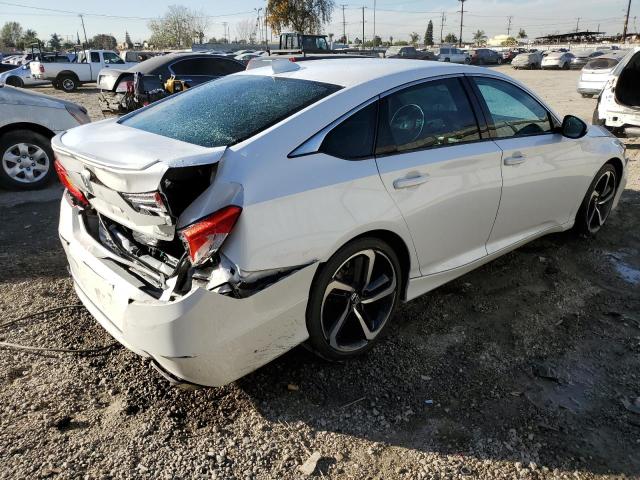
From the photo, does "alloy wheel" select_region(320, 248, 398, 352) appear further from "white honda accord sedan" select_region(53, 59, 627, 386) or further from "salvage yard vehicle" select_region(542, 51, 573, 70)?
"salvage yard vehicle" select_region(542, 51, 573, 70)

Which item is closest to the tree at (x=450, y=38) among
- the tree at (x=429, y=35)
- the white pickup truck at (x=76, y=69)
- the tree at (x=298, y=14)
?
the tree at (x=429, y=35)

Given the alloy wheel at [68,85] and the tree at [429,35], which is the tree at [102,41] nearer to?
the tree at [429,35]

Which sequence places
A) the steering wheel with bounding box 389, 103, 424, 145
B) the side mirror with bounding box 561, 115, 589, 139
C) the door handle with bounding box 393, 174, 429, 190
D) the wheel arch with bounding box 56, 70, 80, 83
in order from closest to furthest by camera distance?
the door handle with bounding box 393, 174, 429, 190
the steering wheel with bounding box 389, 103, 424, 145
the side mirror with bounding box 561, 115, 589, 139
the wheel arch with bounding box 56, 70, 80, 83

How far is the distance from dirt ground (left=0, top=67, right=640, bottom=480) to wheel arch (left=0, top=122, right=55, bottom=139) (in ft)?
10.6

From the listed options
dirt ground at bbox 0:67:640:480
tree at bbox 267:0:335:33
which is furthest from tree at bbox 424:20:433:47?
dirt ground at bbox 0:67:640:480

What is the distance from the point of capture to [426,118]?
10.1 ft

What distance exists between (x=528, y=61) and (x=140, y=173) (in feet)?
140

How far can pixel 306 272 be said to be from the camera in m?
2.40

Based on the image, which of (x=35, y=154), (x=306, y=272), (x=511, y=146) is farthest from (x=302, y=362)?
(x=35, y=154)

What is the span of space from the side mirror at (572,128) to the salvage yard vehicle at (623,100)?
468 cm

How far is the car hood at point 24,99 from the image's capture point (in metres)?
6.12

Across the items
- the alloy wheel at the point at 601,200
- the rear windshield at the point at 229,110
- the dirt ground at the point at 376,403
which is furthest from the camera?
the alloy wheel at the point at 601,200

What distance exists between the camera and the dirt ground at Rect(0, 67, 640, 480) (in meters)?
2.27

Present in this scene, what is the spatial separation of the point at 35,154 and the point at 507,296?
18.7 feet
